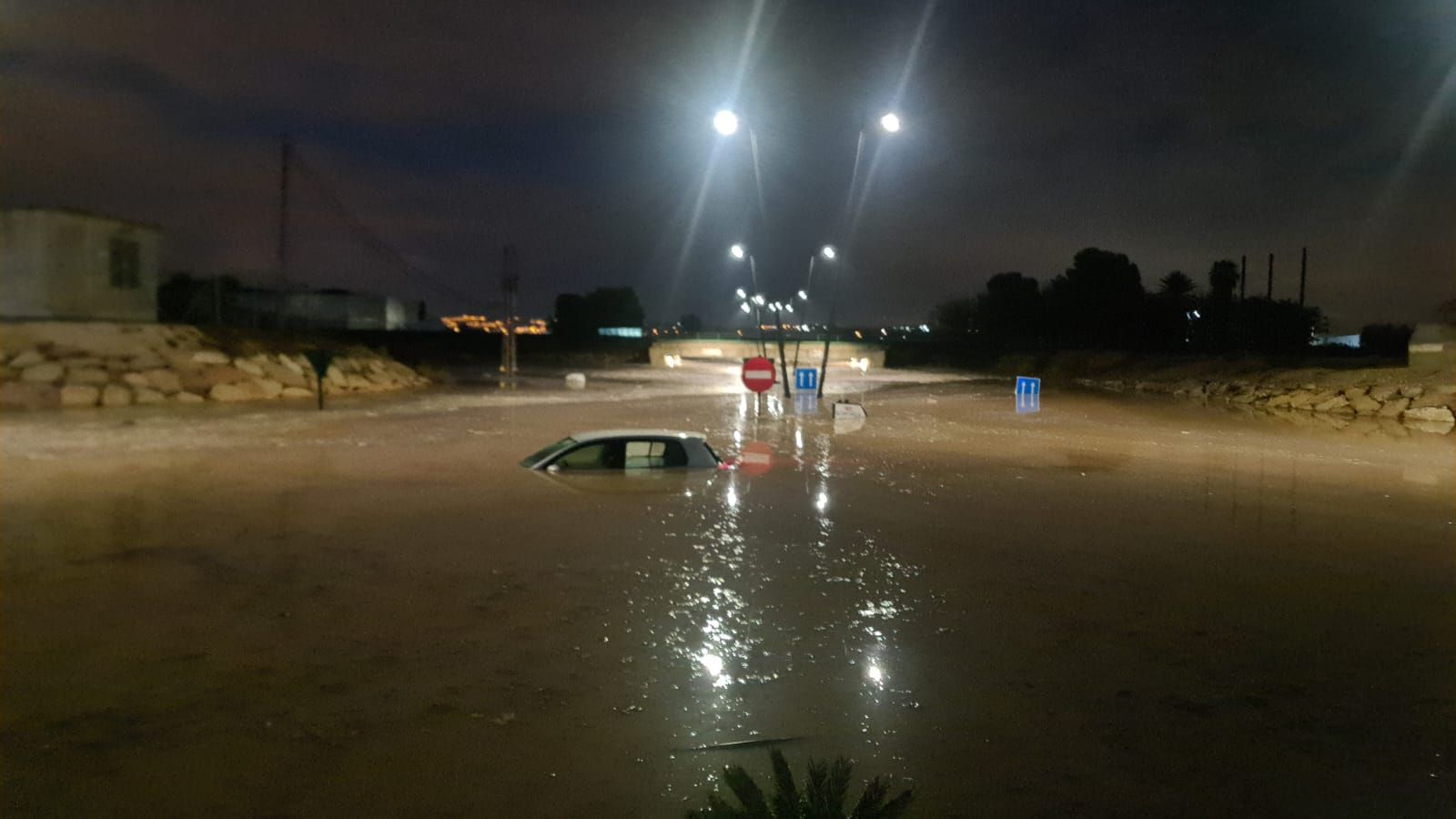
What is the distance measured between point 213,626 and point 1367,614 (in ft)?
30.0

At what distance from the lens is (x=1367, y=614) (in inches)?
320

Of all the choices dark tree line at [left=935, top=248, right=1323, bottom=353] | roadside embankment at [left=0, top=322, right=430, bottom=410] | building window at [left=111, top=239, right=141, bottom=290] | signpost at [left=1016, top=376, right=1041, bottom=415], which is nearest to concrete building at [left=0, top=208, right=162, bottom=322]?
building window at [left=111, top=239, right=141, bottom=290]

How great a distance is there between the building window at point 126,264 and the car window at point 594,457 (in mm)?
26287

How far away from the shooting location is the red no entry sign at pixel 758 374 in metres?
22.8

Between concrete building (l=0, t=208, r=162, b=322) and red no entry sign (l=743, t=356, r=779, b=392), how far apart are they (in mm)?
23607

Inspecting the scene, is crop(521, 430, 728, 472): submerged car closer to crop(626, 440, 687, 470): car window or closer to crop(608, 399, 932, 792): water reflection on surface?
crop(626, 440, 687, 470): car window

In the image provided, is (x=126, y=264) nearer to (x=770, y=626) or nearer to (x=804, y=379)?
(x=804, y=379)

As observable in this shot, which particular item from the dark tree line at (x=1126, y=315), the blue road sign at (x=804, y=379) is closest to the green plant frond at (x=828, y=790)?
the blue road sign at (x=804, y=379)

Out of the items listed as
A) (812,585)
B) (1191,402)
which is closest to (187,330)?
(812,585)

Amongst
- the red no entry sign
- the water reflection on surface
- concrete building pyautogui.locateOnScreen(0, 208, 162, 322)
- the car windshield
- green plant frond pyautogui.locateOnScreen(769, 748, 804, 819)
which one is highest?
concrete building pyautogui.locateOnScreen(0, 208, 162, 322)

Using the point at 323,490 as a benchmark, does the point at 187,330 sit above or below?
above

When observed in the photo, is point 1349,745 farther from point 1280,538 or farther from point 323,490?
point 323,490

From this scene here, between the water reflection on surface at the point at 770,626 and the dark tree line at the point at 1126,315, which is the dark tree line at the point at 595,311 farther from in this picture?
the water reflection on surface at the point at 770,626

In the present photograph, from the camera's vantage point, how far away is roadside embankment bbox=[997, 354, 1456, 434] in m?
31.9
